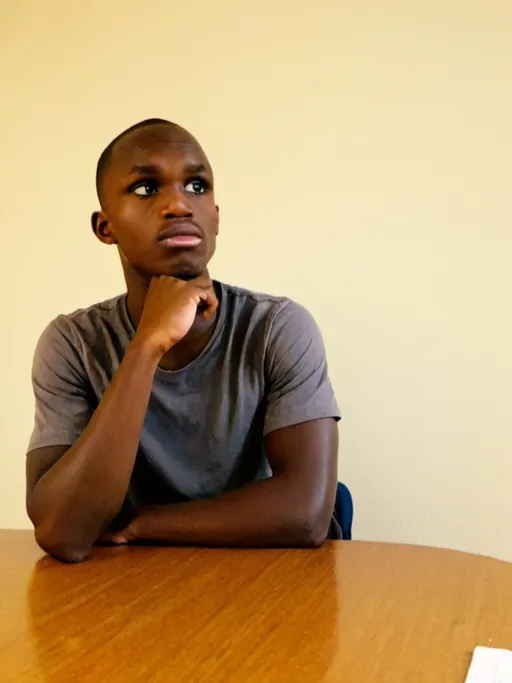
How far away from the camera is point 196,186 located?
4.68ft

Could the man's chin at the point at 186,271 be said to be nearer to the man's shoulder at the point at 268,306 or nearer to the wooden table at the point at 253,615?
the man's shoulder at the point at 268,306

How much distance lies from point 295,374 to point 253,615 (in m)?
0.57

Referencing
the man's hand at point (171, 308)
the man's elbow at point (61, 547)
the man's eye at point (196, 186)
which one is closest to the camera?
the man's elbow at point (61, 547)

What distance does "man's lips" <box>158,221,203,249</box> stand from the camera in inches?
53.1

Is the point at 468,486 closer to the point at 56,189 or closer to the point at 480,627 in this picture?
the point at 480,627

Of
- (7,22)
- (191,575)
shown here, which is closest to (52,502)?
(191,575)

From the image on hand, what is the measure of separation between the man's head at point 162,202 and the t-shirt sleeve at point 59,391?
0.21 metres

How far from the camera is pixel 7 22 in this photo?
7.54ft

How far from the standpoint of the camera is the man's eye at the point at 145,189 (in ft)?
4.59

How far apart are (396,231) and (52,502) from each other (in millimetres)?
1096

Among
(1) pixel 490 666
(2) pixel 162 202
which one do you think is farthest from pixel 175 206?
(1) pixel 490 666

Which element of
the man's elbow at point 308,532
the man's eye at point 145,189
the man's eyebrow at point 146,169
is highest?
the man's eyebrow at point 146,169

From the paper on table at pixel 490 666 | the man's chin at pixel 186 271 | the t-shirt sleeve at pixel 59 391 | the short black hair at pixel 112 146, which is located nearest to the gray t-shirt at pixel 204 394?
the t-shirt sleeve at pixel 59 391

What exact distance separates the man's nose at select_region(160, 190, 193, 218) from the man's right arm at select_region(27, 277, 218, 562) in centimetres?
21
